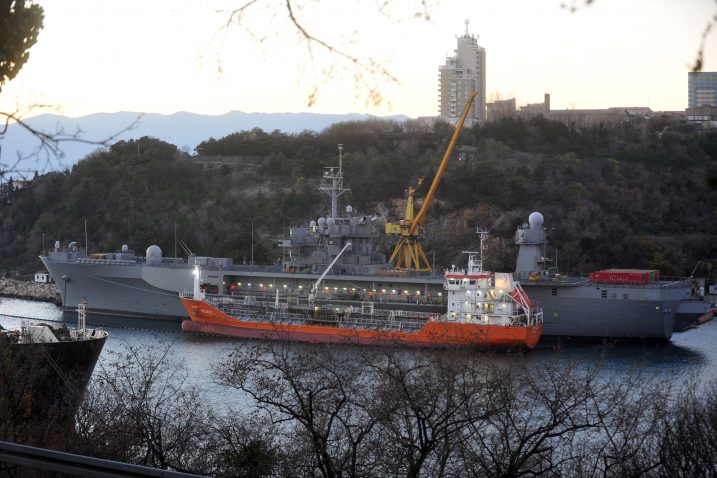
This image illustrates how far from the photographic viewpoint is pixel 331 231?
113ft

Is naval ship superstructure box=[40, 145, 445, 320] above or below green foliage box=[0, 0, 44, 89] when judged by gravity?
below

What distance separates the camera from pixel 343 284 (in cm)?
3378

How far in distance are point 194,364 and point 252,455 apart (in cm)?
1522

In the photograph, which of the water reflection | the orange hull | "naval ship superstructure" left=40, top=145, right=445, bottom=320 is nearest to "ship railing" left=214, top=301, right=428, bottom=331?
the orange hull

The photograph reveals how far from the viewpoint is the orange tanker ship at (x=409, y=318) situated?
26.8m

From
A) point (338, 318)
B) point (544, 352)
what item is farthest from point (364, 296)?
point (544, 352)

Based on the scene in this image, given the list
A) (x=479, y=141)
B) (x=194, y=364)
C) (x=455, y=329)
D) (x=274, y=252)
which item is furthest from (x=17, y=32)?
(x=479, y=141)

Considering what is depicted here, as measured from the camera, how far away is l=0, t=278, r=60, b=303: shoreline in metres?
44.1

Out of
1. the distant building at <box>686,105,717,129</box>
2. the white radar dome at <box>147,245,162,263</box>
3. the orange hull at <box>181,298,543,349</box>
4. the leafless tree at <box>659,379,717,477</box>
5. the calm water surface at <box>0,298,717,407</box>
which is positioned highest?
the distant building at <box>686,105,717,129</box>

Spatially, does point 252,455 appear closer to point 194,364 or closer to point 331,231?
point 194,364

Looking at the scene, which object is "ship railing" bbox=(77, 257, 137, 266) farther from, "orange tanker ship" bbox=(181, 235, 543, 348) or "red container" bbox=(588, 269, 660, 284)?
"red container" bbox=(588, 269, 660, 284)

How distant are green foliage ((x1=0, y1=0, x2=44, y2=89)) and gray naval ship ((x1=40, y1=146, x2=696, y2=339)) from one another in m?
25.7

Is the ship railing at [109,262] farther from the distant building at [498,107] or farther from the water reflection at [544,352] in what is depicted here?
the distant building at [498,107]

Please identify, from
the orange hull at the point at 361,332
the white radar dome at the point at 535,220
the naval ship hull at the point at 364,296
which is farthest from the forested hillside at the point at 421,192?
the orange hull at the point at 361,332
